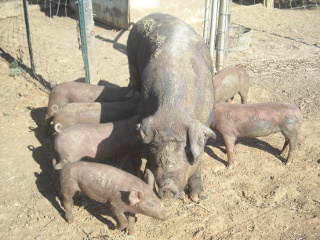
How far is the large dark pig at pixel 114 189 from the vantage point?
3.82m

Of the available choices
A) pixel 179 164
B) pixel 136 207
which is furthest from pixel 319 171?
pixel 136 207

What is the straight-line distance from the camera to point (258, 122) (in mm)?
5023

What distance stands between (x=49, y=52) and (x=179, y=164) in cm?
563

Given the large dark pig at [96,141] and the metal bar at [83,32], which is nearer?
the large dark pig at [96,141]

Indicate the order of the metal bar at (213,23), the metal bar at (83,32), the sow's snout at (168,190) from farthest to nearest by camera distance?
the metal bar at (213,23) → the metal bar at (83,32) → the sow's snout at (168,190)

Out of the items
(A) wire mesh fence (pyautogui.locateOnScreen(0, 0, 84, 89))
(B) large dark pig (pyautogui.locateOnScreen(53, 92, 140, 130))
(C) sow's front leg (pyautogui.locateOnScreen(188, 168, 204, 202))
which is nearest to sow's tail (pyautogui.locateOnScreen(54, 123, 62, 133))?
(B) large dark pig (pyautogui.locateOnScreen(53, 92, 140, 130))

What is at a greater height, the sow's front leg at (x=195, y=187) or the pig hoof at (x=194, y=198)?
the sow's front leg at (x=195, y=187)

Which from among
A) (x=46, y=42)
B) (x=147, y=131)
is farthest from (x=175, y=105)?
(x=46, y=42)

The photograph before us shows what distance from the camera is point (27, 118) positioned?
6109 millimetres

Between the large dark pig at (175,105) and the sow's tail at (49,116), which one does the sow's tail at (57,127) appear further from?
the large dark pig at (175,105)

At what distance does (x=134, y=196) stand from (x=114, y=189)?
334 millimetres

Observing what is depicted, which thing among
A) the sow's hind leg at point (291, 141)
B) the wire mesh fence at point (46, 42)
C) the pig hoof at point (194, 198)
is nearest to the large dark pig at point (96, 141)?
the pig hoof at point (194, 198)

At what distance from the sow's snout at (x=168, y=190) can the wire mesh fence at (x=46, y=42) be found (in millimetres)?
3898

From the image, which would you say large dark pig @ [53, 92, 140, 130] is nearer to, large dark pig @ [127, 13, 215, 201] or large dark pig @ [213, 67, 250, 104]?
large dark pig @ [127, 13, 215, 201]
